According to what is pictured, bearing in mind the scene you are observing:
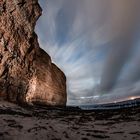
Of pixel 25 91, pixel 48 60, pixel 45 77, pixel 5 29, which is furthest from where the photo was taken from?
pixel 48 60

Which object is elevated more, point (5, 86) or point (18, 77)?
point (18, 77)

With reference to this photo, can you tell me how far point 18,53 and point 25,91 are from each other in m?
5.42

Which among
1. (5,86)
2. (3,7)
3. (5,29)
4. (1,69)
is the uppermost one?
(3,7)

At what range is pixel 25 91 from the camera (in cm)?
3045

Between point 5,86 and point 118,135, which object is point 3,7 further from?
point 118,135

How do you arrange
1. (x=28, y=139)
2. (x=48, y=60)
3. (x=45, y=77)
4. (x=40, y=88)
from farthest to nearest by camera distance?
(x=48, y=60), (x=45, y=77), (x=40, y=88), (x=28, y=139)

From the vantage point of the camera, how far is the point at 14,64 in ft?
92.3

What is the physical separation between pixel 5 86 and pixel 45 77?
17.7 m

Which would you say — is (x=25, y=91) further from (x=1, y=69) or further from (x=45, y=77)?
(x=45, y=77)

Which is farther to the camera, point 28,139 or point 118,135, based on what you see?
point 118,135

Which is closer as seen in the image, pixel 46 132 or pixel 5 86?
pixel 46 132

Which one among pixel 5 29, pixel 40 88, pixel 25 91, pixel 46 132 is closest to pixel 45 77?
pixel 40 88

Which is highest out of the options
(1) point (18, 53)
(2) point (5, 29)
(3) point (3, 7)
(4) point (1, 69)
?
(3) point (3, 7)

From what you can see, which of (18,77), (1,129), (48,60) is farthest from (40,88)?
(1,129)
